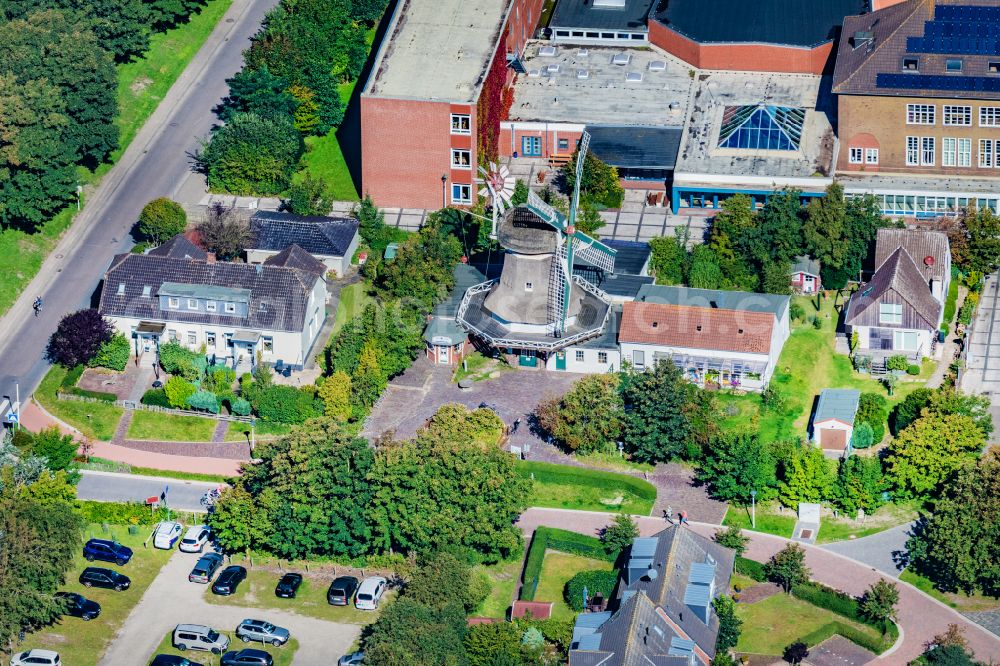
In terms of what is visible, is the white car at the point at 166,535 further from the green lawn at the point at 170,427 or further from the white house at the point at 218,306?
the white house at the point at 218,306

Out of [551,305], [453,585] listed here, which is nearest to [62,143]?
[551,305]

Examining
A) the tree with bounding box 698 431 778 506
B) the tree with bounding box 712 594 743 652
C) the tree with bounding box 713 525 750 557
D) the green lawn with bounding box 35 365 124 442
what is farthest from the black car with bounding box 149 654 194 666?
the tree with bounding box 698 431 778 506

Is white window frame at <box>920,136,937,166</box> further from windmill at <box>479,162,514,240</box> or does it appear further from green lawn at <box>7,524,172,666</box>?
green lawn at <box>7,524,172,666</box>

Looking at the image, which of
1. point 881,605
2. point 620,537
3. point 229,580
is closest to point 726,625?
point 881,605

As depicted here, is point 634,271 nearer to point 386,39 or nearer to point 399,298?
point 399,298

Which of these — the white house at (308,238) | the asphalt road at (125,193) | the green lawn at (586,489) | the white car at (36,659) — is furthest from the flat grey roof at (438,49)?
the white car at (36,659)

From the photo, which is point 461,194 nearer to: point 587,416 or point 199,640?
point 587,416

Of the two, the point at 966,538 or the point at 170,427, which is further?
the point at 170,427
